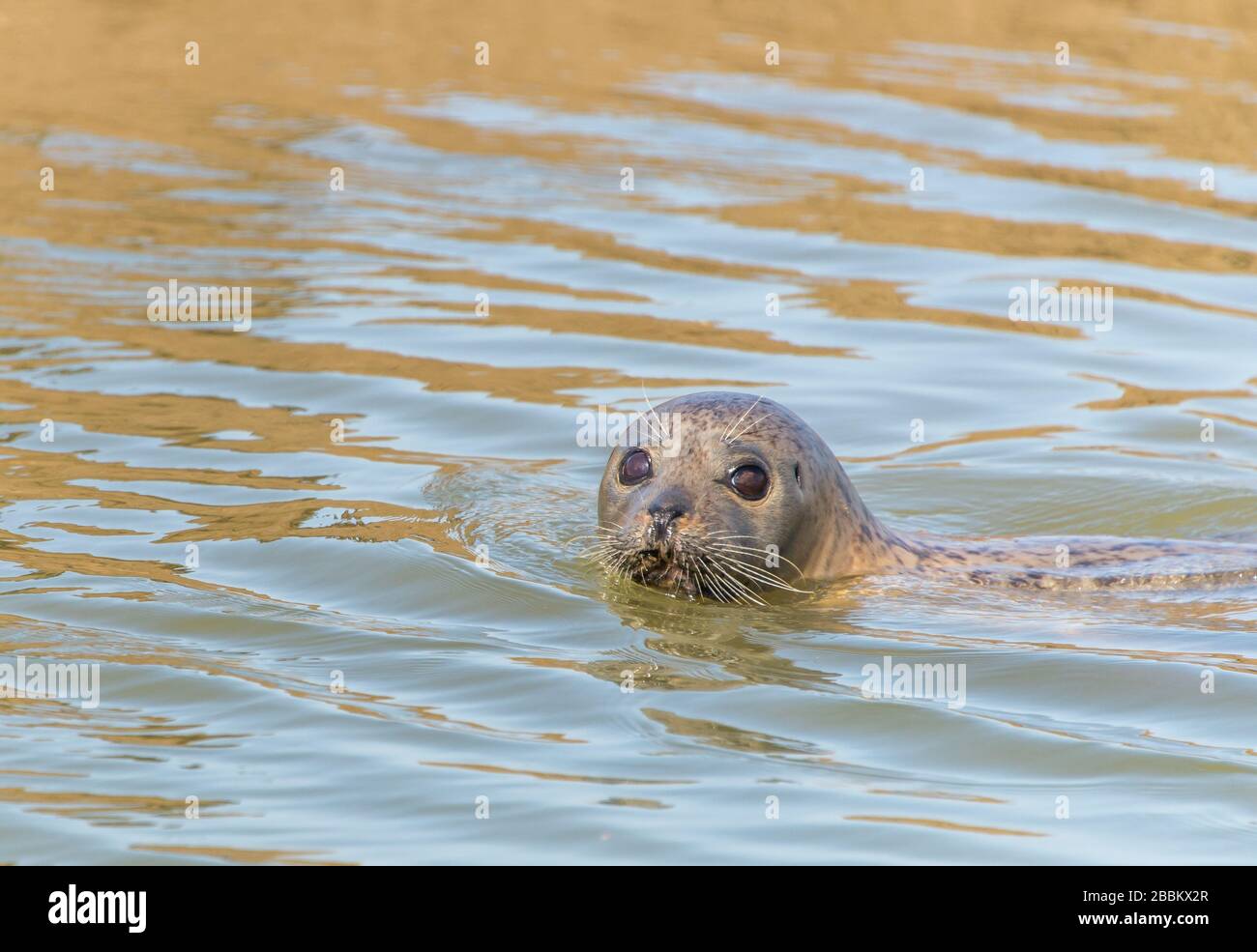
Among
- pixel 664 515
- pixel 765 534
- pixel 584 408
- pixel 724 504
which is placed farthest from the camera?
pixel 584 408

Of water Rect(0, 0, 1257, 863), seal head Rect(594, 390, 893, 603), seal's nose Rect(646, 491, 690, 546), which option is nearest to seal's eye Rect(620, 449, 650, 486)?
seal head Rect(594, 390, 893, 603)

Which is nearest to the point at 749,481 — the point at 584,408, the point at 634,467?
the point at 634,467

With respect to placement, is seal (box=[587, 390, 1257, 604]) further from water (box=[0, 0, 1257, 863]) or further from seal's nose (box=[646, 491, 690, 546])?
water (box=[0, 0, 1257, 863])

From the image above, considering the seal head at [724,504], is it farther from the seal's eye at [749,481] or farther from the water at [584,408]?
the water at [584,408]

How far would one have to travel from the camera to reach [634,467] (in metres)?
7.63

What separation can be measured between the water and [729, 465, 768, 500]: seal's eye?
457 mm

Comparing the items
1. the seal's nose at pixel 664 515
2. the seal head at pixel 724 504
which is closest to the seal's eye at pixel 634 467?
the seal head at pixel 724 504

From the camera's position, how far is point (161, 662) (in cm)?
648

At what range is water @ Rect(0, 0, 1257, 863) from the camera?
554 centimetres

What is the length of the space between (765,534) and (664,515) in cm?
51

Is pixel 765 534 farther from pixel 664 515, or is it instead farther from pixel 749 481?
pixel 664 515

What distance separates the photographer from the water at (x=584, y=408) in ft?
18.2

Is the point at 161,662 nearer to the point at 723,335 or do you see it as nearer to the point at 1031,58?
the point at 723,335
